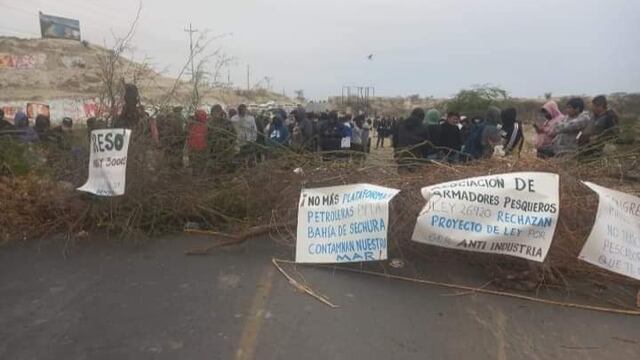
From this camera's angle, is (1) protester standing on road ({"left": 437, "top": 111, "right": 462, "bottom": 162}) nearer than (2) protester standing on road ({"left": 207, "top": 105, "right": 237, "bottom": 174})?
No

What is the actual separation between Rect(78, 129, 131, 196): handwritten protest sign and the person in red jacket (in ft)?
2.93

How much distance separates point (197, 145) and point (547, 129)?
5011 mm

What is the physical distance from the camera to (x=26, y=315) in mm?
4574

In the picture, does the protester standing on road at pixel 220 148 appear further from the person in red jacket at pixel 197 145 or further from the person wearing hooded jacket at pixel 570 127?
the person wearing hooded jacket at pixel 570 127

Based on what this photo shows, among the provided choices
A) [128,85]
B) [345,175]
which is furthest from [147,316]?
[128,85]

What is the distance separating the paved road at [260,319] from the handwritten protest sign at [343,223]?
194mm

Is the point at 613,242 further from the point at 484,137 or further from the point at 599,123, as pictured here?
Answer: the point at 484,137

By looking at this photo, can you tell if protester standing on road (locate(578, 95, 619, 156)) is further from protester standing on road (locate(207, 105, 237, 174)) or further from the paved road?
protester standing on road (locate(207, 105, 237, 174))

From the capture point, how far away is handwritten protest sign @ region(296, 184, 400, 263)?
17.4 feet

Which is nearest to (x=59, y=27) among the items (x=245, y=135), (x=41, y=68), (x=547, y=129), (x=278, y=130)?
(x=41, y=68)

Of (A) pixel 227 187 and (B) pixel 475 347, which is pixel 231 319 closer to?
(B) pixel 475 347

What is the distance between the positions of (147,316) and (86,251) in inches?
78.8

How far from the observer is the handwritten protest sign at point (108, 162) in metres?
6.34

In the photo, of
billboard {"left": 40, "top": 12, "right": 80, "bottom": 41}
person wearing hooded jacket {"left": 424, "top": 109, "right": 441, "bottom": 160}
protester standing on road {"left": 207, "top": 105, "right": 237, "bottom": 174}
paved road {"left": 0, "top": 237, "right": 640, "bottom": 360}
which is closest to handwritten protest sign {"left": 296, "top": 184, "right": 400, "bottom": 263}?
paved road {"left": 0, "top": 237, "right": 640, "bottom": 360}
